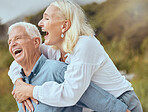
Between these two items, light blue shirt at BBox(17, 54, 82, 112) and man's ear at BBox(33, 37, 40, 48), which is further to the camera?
man's ear at BBox(33, 37, 40, 48)

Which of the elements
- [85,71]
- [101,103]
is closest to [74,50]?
[85,71]

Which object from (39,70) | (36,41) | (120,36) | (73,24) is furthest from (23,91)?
(120,36)

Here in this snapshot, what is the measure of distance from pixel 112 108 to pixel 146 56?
4.09 m

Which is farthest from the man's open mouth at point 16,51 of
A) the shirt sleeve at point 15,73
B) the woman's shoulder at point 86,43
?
the woman's shoulder at point 86,43

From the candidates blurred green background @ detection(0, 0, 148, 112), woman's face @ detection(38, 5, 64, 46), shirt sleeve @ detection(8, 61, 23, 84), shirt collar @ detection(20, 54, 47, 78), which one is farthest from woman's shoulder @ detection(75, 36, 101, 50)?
blurred green background @ detection(0, 0, 148, 112)

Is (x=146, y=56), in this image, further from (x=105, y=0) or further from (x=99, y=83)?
(x=99, y=83)

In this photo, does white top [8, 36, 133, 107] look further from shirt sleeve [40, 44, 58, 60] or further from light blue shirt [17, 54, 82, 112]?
shirt sleeve [40, 44, 58, 60]

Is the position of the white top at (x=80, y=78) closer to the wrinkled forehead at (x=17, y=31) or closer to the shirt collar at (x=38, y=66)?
the shirt collar at (x=38, y=66)

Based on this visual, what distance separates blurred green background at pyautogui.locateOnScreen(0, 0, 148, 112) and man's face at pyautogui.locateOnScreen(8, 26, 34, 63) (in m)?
3.53

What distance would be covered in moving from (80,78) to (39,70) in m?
0.25

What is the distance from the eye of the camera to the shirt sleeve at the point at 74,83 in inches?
36.4

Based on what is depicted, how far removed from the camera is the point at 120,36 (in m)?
5.19

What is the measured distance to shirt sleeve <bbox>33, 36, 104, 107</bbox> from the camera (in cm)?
93

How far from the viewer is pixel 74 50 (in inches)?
38.4
